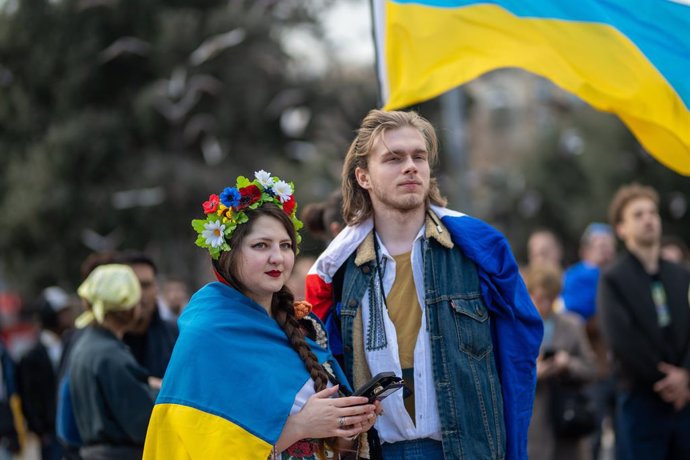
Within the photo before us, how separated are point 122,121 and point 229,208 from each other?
2294cm

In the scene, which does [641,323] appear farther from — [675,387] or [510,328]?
[510,328]

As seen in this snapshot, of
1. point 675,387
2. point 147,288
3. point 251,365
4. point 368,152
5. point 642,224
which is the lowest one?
point 675,387

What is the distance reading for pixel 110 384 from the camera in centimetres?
573

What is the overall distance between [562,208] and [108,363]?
29086 mm

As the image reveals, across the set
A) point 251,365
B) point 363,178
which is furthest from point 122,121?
point 251,365

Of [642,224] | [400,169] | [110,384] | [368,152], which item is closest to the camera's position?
[400,169]

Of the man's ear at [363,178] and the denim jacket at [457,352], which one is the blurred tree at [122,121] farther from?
the denim jacket at [457,352]

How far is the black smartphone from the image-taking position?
13.3 ft

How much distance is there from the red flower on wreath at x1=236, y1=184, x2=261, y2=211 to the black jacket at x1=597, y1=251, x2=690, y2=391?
3848mm

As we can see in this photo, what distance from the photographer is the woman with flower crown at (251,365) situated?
3980 millimetres

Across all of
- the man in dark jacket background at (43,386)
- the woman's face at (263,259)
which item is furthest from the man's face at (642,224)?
the man in dark jacket background at (43,386)

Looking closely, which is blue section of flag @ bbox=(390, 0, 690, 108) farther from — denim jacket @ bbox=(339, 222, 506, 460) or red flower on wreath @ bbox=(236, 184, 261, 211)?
red flower on wreath @ bbox=(236, 184, 261, 211)

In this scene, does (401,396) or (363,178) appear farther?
(363,178)

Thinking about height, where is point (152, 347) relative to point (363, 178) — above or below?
below
